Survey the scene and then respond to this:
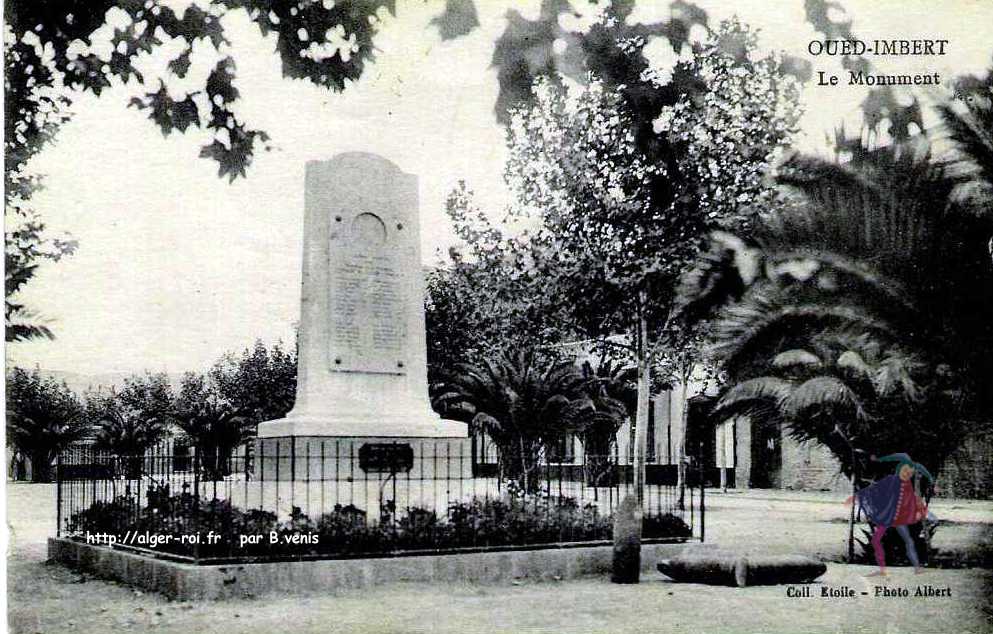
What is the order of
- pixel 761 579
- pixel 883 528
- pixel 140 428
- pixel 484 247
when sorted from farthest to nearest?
1. pixel 140 428
2. pixel 484 247
3. pixel 883 528
4. pixel 761 579

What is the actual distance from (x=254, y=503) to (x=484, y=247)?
8.70 m

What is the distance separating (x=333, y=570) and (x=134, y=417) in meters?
30.2

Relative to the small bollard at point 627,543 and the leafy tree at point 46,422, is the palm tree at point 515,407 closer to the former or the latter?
the leafy tree at point 46,422

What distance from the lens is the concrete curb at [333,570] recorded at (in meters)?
8.52

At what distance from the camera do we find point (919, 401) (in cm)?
1059

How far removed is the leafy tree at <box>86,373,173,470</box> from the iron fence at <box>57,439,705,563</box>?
3.10ft

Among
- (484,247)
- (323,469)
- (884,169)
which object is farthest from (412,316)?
(484,247)

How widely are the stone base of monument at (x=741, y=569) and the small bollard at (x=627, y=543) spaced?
389 millimetres

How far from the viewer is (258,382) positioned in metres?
34.6

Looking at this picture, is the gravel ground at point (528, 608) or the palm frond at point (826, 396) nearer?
the gravel ground at point (528, 608)

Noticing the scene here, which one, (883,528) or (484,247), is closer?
(883,528)

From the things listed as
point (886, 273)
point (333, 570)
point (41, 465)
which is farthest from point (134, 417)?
point (886, 273)

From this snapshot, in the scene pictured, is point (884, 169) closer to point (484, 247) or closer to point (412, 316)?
point (412, 316)

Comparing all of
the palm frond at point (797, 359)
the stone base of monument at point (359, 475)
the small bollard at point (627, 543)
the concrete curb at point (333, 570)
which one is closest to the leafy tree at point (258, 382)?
the stone base of monument at point (359, 475)
